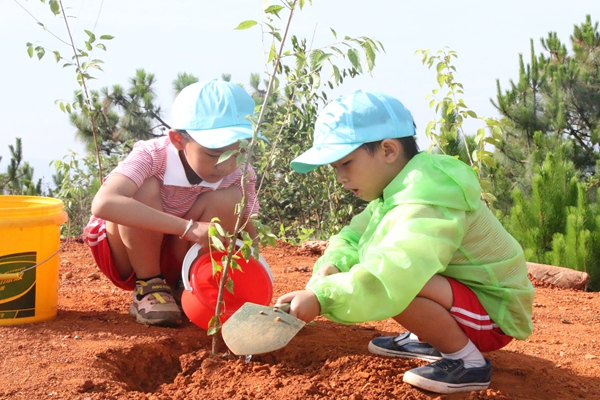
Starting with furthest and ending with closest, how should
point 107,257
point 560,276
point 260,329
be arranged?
point 560,276 → point 107,257 → point 260,329

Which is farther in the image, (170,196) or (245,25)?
(170,196)

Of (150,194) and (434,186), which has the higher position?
(434,186)

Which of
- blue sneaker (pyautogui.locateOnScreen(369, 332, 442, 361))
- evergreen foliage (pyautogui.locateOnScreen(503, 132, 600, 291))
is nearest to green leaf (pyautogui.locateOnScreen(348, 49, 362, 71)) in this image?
blue sneaker (pyautogui.locateOnScreen(369, 332, 442, 361))

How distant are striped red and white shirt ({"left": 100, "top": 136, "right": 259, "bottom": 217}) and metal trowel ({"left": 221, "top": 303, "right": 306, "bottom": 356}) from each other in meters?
0.79

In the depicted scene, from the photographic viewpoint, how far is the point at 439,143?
3727 millimetres

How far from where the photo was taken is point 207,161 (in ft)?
8.23

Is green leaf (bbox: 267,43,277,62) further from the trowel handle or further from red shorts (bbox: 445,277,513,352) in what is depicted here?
red shorts (bbox: 445,277,513,352)

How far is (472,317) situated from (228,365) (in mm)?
780

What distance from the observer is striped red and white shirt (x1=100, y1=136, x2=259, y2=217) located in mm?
2553

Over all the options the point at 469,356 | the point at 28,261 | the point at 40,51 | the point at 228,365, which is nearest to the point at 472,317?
the point at 469,356

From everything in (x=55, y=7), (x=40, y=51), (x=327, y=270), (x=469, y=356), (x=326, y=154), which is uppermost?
(x=55, y=7)

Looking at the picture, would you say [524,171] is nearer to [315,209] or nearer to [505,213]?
[505,213]

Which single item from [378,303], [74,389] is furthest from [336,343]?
[74,389]

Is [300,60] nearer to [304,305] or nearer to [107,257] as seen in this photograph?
[304,305]
